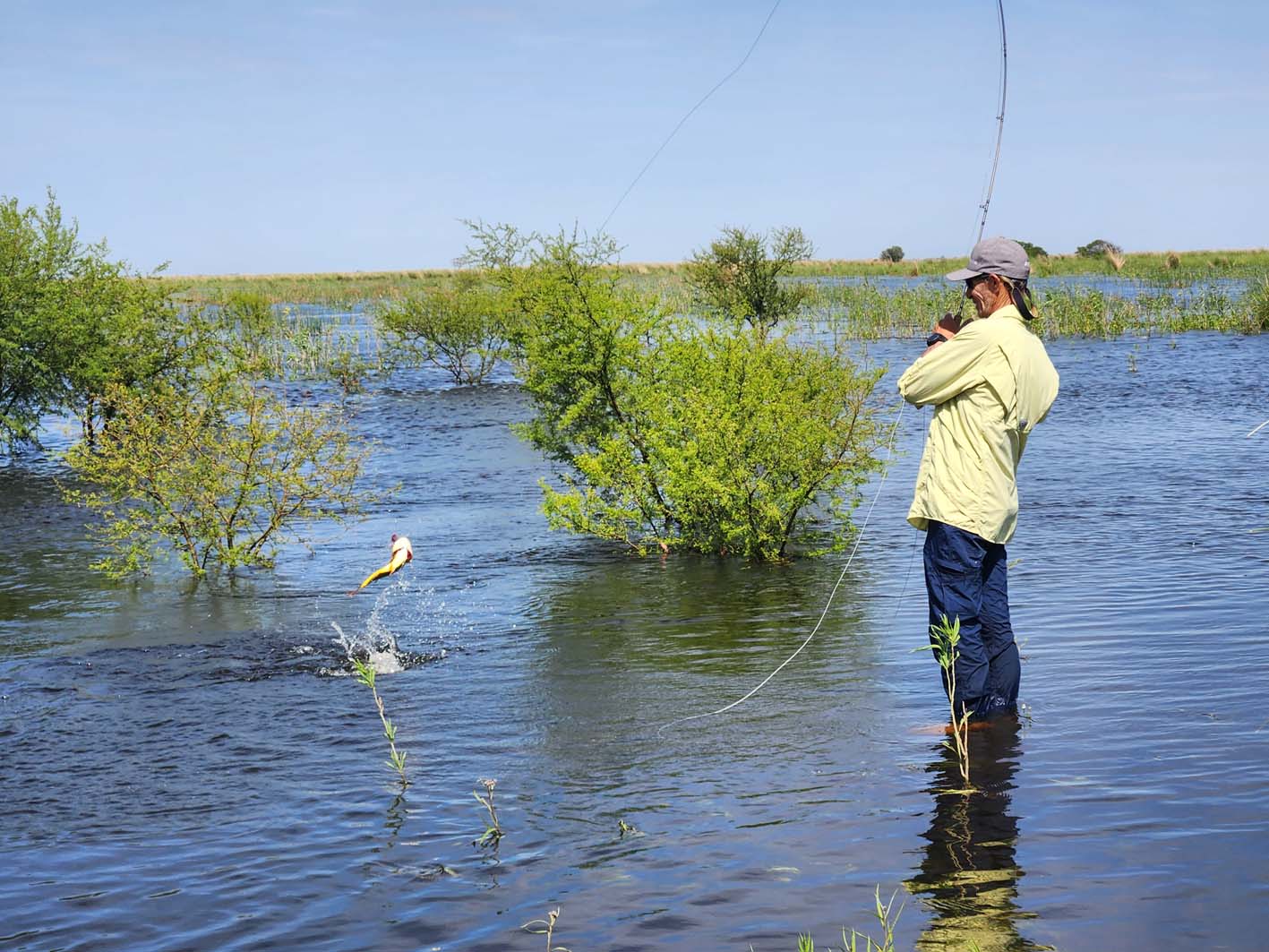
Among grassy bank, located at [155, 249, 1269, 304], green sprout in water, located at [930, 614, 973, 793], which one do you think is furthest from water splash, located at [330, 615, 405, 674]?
grassy bank, located at [155, 249, 1269, 304]

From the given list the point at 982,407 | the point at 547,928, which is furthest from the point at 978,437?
the point at 547,928

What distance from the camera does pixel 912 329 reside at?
39406mm

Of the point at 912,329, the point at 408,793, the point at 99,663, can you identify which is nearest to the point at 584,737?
the point at 408,793

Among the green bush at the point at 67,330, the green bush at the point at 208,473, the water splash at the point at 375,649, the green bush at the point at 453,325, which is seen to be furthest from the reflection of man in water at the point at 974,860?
the green bush at the point at 453,325

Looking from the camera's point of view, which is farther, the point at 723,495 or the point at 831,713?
the point at 723,495

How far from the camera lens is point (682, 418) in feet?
34.2

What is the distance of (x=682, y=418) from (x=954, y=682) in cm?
544

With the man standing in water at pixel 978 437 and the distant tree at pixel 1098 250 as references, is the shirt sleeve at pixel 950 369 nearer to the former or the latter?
the man standing in water at pixel 978 437

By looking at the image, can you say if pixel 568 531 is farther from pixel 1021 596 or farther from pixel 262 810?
pixel 262 810

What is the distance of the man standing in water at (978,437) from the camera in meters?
4.94

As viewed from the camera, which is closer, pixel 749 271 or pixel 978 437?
pixel 978 437

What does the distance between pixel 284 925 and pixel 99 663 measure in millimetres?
4302

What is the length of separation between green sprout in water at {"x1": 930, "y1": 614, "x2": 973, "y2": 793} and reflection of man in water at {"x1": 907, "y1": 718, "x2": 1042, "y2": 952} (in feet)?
0.16

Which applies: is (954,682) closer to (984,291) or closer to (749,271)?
(984,291)
